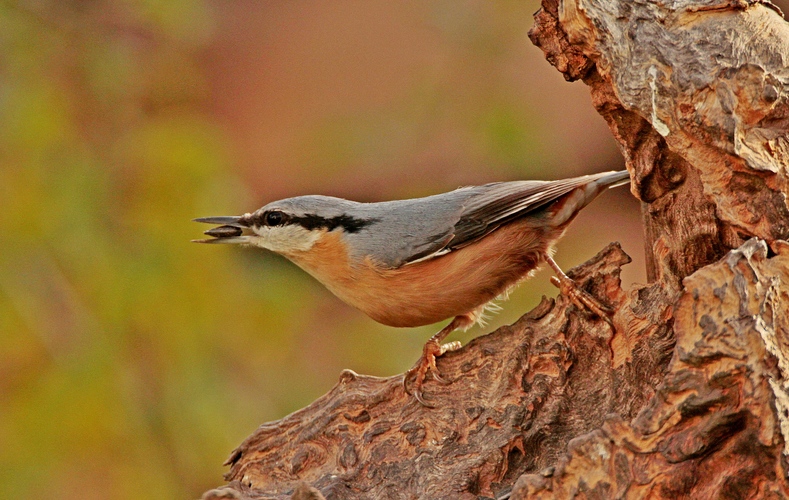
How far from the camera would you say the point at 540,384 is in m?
2.68

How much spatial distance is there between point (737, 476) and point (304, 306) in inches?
120

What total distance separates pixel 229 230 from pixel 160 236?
2.02 feet

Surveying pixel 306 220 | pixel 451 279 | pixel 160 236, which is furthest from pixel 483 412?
pixel 160 236

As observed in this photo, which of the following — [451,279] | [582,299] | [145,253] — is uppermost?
[145,253]

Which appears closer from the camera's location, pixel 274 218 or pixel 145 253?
pixel 274 218

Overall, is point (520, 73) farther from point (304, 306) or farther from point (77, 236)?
point (77, 236)

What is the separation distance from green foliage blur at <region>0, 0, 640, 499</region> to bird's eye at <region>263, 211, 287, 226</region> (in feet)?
2.02

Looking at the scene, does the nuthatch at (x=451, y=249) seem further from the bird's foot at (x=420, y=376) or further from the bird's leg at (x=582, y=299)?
the bird's leg at (x=582, y=299)

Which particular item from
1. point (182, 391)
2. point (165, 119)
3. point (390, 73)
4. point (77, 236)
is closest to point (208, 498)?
point (182, 391)

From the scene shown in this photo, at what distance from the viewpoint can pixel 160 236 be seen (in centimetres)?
422

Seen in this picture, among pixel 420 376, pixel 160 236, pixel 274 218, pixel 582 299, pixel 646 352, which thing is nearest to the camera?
pixel 646 352

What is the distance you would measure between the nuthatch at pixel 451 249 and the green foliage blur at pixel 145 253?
97 centimetres

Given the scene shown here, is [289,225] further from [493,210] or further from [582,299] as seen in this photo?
[582,299]

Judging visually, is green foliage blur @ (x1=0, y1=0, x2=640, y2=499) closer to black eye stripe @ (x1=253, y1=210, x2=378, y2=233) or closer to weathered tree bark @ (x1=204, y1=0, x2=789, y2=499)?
black eye stripe @ (x1=253, y1=210, x2=378, y2=233)
